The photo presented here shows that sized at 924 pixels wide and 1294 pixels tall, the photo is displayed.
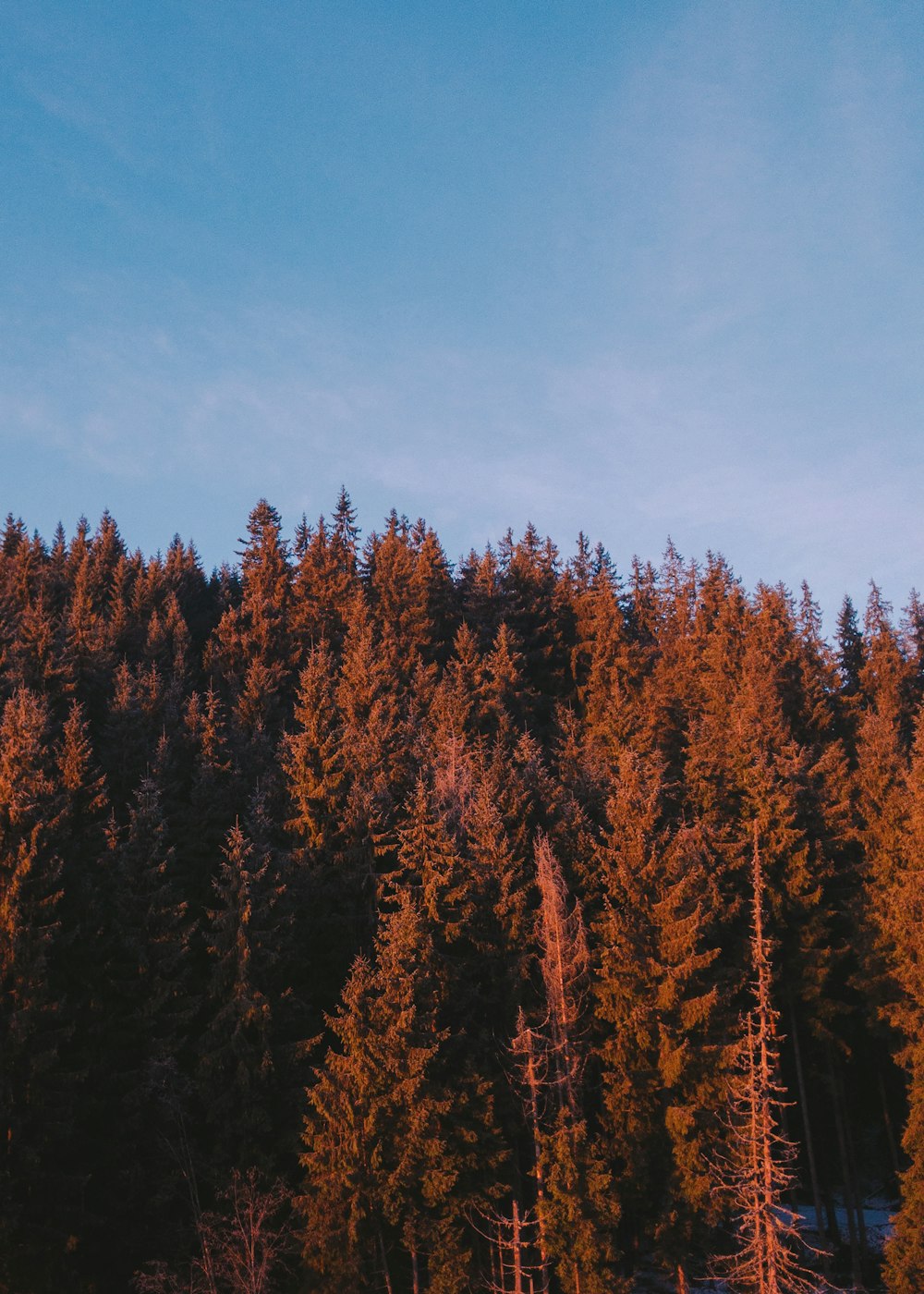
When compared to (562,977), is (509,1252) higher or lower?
lower

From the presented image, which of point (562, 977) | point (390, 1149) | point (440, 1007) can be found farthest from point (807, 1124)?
point (390, 1149)

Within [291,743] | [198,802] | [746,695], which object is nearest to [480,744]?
[291,743]

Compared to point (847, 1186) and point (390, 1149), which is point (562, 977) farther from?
point (847, 1186)

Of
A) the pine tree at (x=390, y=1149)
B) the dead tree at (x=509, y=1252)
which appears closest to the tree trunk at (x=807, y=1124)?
the dead tree at (x=509, y=1252)

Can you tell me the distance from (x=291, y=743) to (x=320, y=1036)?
14.4 metres

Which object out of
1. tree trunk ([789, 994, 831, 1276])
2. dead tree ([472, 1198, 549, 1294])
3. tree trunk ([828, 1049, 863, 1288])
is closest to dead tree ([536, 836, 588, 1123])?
dead tree ([472, 1198, 549, 1294])

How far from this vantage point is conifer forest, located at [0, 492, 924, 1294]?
995 inches

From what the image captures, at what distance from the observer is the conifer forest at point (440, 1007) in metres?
25.3

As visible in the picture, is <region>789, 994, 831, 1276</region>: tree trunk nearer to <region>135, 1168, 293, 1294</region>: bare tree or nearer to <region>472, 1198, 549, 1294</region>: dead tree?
<region>472, 1198, 549, 1294</region>: dead tree

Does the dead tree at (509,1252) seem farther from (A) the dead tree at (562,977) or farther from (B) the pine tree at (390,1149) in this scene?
(A) the dead tree at (562,977)

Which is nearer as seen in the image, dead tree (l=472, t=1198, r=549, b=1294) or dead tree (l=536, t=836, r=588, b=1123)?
dead tree (l=472, t=1198, r=549, b=1294)

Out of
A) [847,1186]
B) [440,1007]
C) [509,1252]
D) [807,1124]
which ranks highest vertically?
[440,1007]

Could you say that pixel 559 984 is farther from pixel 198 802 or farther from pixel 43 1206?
pixel 198 802

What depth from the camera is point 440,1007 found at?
96.4 feet
